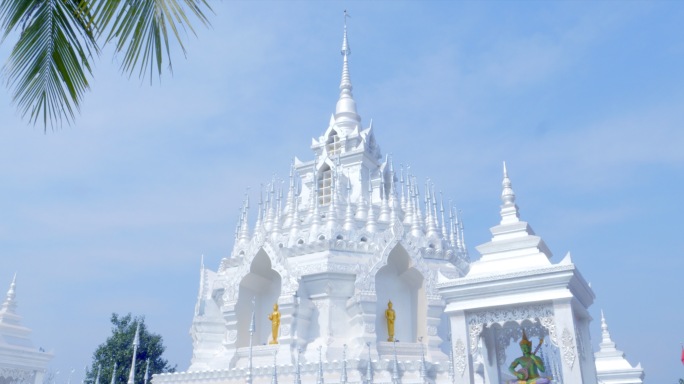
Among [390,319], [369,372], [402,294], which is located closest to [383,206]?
[402,294]

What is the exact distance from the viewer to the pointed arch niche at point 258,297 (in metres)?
24.6

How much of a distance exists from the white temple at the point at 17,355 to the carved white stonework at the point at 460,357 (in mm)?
18640

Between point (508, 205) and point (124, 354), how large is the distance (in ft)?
93.5

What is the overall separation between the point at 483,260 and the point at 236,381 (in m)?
13.3

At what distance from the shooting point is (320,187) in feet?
90.6

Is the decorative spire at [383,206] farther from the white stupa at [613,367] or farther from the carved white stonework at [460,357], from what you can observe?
the carved white stonework at [460,357]

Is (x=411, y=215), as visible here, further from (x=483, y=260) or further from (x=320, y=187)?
(x=483, y=260)

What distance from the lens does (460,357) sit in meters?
10.5

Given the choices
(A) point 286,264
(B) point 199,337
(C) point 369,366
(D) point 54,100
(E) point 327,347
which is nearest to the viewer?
(D) point 54,100

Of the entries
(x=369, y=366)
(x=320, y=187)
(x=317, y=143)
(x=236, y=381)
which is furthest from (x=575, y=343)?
(x=317, y=143)

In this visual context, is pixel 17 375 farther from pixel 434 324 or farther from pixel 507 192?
pixel 507 192

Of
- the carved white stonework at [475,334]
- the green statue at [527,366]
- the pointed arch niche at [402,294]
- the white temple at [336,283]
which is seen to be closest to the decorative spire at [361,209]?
the white temple at [336,283]

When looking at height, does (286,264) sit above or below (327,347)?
above

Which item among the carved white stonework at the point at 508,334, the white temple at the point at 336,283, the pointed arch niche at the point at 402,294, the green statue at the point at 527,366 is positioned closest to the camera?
the green statue at the point at 527,366
